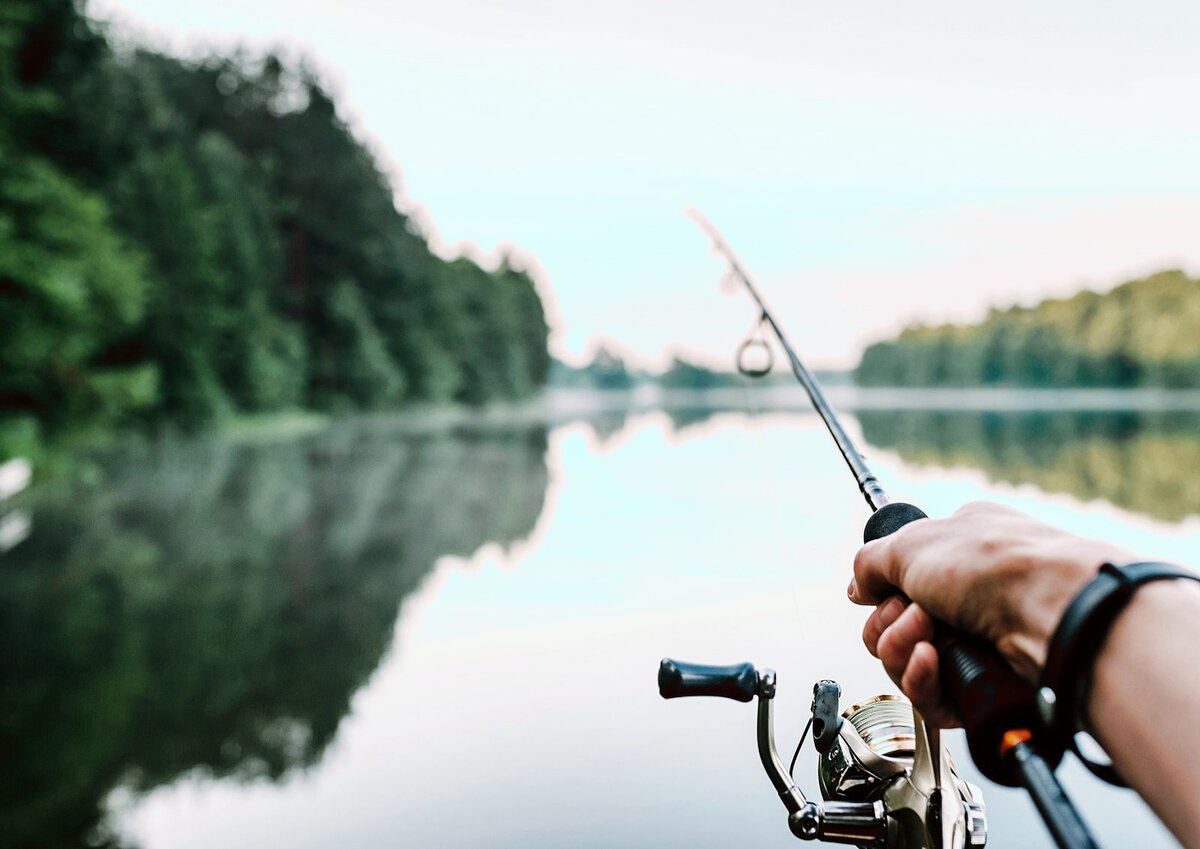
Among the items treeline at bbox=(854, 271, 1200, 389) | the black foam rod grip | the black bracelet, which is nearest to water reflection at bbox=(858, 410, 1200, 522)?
the black foam rod grip

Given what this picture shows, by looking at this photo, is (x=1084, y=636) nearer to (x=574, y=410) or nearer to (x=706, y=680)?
(x=706, y=680)

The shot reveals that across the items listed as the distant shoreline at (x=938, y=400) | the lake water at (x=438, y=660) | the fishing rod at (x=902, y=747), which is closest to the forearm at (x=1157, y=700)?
the fishing rod at (x=902, y=747)

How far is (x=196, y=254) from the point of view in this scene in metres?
35.8

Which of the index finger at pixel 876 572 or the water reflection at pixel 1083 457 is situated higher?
the index finger at pixel 876 572

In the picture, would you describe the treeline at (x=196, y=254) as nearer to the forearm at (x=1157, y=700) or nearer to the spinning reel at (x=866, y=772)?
the spinning reel at (x=866, y=772)

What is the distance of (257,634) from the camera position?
8320mm

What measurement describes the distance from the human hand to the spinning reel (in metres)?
0.33

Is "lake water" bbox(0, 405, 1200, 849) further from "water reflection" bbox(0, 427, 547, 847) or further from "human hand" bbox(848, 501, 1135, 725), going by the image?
"human hand" bbox(848, 501, 1135, 725)

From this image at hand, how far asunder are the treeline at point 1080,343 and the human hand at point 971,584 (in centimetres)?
10546

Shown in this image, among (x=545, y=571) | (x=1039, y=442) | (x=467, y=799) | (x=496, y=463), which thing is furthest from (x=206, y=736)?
(x=1039, y=442)

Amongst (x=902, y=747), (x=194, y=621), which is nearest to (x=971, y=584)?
(x=902, y=747)

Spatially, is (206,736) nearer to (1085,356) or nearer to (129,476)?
(129,476)

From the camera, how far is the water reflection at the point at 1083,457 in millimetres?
16672

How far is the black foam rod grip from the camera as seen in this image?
1569mm
